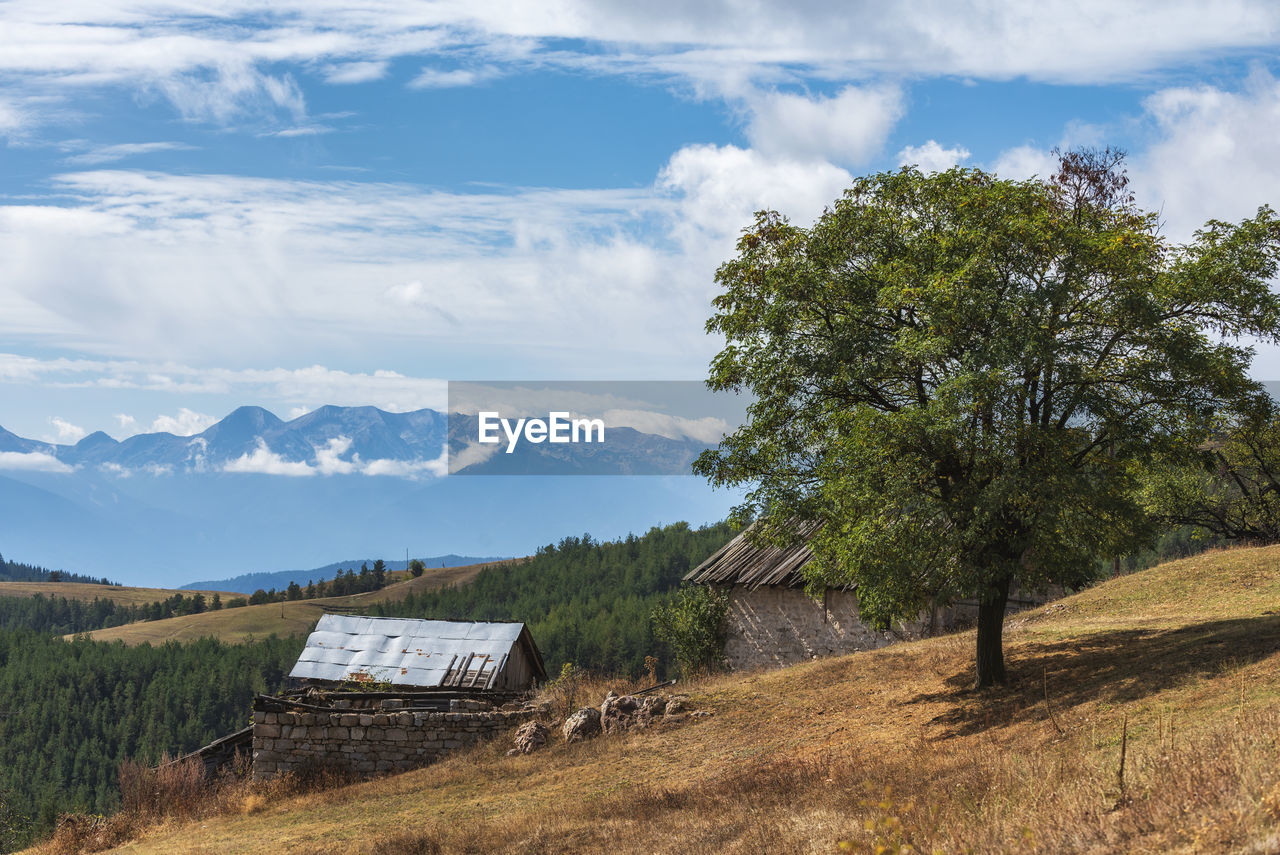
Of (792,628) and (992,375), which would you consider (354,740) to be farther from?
(992,375)

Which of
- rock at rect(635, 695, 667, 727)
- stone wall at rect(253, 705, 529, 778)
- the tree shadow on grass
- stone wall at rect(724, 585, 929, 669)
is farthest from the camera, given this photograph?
stone wall at rect(724, 585, 929, 669)

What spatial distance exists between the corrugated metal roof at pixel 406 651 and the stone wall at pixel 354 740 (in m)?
7.91

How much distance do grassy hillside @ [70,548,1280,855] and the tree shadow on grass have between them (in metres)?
0.06

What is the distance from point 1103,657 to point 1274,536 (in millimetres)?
20359

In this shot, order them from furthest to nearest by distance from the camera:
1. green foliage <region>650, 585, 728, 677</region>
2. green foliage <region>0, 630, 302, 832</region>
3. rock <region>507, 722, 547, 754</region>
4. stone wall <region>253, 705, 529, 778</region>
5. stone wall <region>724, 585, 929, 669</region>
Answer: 1. green foliage <region>0, 630, 302, 832</region>
2. green foliage <region>650, 585, 728, 677</region>
3. stone wall <region>724, 585, 929, 669</region>
4. stone wall <region>253, 705, 529, 778</region>
5. rock <region>507, 722, 547, 754</region>

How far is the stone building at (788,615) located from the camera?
2928 centimetres

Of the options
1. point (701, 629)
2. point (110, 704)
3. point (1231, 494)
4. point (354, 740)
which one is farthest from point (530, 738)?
point (110, 704)

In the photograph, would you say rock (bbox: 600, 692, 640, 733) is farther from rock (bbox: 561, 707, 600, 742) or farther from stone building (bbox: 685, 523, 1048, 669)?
stone building (bbox: 685, 523, 1048, 669)

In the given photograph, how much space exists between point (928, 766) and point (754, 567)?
65.4ft

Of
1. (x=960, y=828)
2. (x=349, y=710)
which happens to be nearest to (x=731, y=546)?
(x=349, y=710)

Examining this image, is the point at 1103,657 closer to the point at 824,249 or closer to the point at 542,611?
the point at 824,249

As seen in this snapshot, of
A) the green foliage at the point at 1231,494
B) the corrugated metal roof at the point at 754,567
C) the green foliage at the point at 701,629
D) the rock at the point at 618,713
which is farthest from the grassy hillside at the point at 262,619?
the rock at the point at 618,713

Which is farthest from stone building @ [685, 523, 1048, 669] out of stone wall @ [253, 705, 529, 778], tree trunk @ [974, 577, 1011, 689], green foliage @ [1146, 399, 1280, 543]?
stone wall @ [253, 705, 529, 778]

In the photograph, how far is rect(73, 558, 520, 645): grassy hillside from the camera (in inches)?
6442
